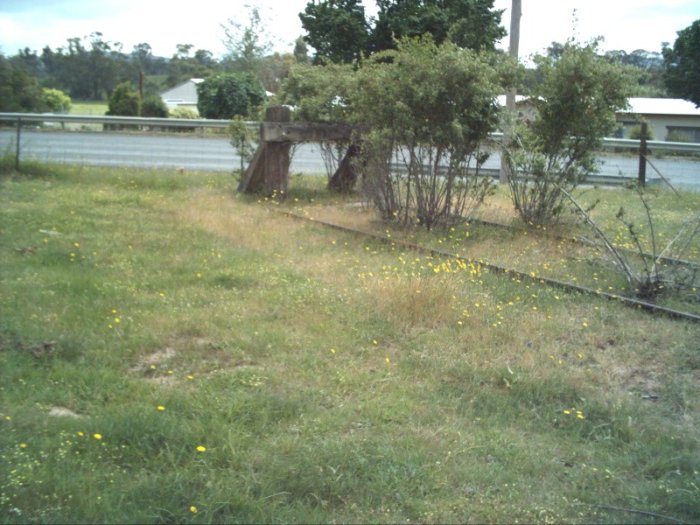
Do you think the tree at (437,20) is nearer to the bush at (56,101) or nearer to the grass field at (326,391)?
the bush at (56,101)

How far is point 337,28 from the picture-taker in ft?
89.3

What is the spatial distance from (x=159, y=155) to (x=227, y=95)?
14.3 meters

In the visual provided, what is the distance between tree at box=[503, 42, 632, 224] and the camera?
11.0 metres

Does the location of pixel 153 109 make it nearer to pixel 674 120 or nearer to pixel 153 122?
pixel 153 122

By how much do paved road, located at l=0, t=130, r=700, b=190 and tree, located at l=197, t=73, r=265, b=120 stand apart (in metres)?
9.62

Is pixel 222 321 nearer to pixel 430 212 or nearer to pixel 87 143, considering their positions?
pixel 430 212

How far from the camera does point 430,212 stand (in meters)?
11.1

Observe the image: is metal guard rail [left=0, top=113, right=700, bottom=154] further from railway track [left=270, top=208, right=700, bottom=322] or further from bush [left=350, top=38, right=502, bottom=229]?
railway track [left=270, top=208, right=700, bottom=322]

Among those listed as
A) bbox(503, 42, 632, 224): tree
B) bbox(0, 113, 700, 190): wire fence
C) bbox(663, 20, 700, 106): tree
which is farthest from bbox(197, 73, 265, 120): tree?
bbox(503, 42, 632, 224): tree

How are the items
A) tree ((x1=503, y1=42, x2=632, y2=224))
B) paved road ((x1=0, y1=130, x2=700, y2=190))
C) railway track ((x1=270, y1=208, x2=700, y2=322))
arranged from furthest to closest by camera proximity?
paved road ((x1=0, y1=130, x2=700, y2=190)) → tree ((x1=503, y1=42, x2=632, y2=224)) → railway track ((x1=270, y1=208, x2=700, y2=322))

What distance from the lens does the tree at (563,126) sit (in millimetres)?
11023

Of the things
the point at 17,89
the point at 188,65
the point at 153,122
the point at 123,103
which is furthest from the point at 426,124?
the point at 188,65

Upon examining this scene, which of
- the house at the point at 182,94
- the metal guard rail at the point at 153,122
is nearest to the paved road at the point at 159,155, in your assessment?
the metal guard rail at the point at 153,122

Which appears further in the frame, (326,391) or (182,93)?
(182,93)
